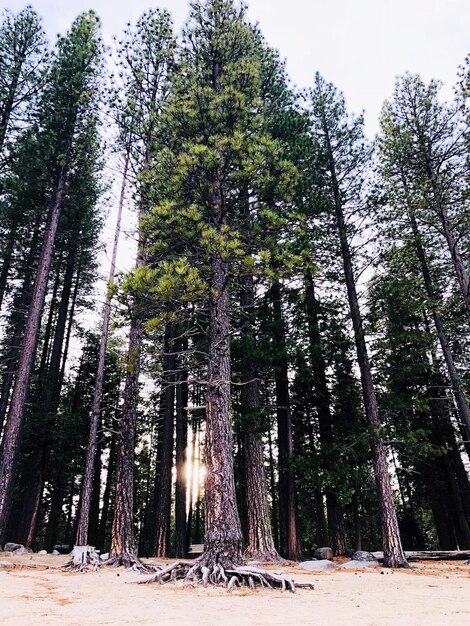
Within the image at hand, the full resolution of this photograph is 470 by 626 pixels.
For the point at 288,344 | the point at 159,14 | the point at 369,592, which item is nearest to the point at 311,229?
the point at 288,344

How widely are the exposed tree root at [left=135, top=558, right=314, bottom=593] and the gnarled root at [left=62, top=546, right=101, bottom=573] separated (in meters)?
2.75

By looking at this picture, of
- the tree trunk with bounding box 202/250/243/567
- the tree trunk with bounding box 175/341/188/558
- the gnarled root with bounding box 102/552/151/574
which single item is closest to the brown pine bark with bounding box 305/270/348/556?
the tree trunk with bounding box 202/250/243/567

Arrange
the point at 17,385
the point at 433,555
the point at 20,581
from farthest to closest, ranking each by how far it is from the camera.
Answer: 1. the point at 433,555
2. the point at 17,385
3. the point at 20,581

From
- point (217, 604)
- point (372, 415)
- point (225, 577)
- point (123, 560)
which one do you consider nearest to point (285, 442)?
point (372, 415)

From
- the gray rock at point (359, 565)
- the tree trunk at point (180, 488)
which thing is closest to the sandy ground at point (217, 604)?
the gray rock at point (359, 565)

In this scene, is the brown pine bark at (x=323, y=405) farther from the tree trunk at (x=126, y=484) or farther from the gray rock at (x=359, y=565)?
the tree trunk at (x=126, y=484)

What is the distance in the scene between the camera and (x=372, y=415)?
9984 millimetres

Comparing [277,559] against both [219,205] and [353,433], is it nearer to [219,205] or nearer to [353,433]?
[353,433]

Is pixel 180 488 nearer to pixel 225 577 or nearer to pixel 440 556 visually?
pixel 440 556

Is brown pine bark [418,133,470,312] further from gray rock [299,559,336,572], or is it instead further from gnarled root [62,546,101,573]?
gnarled root [62,546,101,573]

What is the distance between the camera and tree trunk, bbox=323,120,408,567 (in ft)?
30.4

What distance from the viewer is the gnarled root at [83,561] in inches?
297

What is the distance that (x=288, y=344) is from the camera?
10609mm

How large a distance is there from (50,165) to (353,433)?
13334 mm
